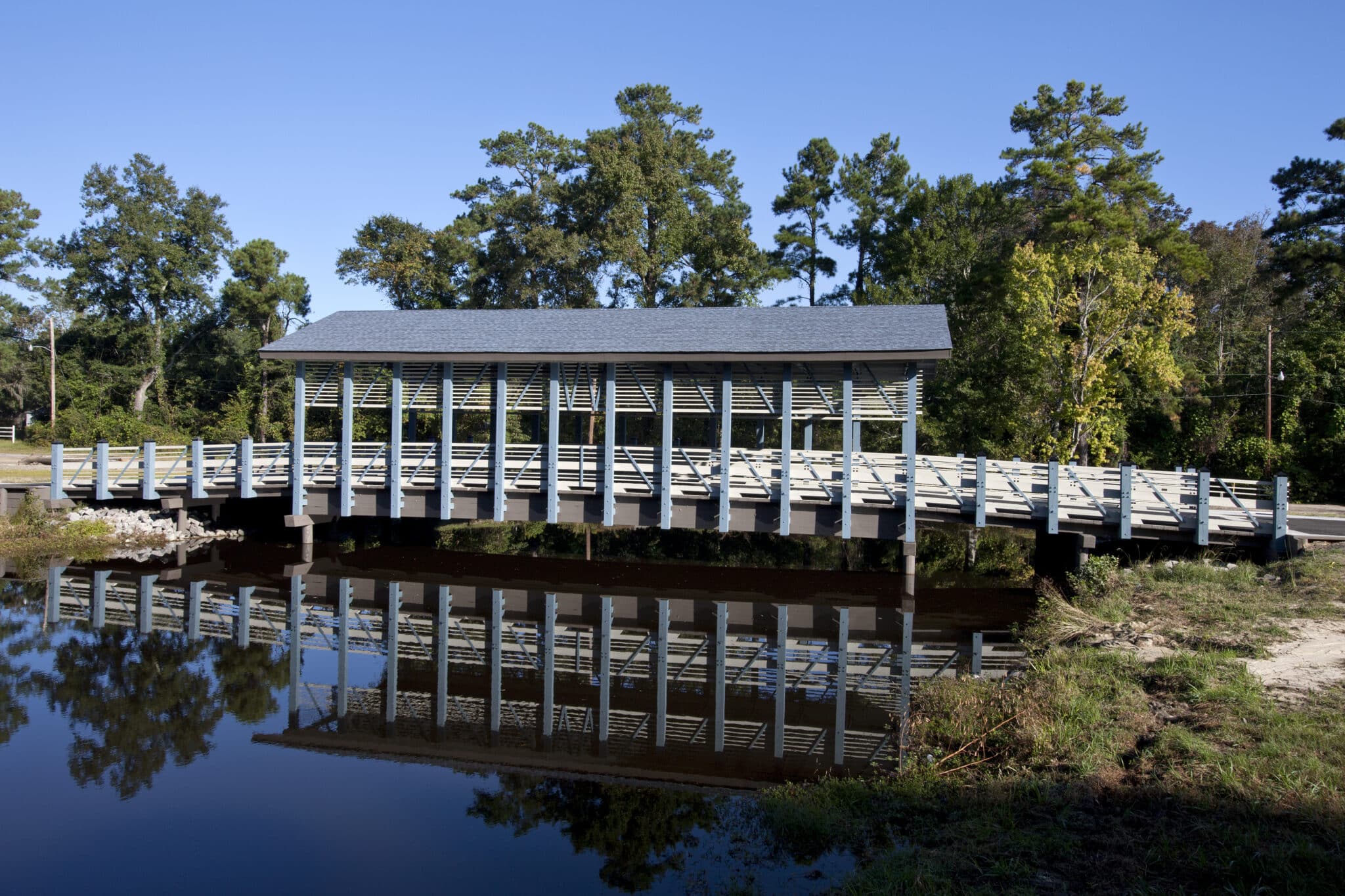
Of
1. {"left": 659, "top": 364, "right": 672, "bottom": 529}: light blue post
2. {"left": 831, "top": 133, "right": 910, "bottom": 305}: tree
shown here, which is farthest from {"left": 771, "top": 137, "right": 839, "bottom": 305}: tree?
{"left": 659, "top": 364, "right": 672, "bottom": 529}: light blue post

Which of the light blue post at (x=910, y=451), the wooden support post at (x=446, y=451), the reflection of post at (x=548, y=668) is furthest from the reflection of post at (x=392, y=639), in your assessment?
the light blue post at (x=910, y=451)

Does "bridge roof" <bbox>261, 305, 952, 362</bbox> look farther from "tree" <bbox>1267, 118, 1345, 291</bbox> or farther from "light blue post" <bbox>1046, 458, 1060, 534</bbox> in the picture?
"tree" <bbox>1267, 118, 1345, 291</bbox>

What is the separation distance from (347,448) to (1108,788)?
1860 centimetres

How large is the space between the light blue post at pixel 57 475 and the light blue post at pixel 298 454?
6.03 meters

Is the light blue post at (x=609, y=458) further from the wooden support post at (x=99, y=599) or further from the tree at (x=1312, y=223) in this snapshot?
the tree at (x=1312, y=223)

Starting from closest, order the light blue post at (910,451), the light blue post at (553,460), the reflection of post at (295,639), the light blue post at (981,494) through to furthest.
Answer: the reflection of post at (295,639) → the light blue post at (981,494) → the light blue post at (910,451) → the light blue post at (553,460)

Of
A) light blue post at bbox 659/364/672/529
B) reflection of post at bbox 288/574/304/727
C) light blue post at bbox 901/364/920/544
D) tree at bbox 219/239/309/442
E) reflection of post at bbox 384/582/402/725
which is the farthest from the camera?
tree at bbox 219/239/309/442

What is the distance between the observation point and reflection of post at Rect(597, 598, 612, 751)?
11.4m

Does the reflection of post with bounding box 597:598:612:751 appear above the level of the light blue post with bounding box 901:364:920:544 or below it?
below

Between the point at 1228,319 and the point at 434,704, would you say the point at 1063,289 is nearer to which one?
the point at 1228,319

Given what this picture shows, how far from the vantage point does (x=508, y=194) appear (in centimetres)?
4122

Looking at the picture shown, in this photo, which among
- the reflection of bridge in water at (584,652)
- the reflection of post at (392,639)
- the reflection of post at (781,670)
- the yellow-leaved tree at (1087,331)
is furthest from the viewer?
the yellow-leaved tree at (1087,331)

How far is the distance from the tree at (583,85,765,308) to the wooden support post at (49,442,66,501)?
19.6 m

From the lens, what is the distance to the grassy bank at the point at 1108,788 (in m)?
7.00
